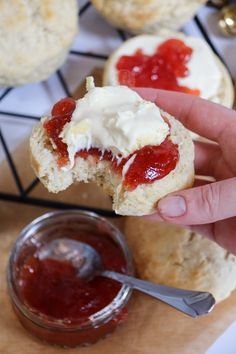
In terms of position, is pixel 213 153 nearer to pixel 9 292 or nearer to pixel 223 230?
pixel 223 230

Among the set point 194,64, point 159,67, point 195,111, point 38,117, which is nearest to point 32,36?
point 38,117

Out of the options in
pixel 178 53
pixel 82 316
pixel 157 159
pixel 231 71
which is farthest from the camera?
pixel 231 71

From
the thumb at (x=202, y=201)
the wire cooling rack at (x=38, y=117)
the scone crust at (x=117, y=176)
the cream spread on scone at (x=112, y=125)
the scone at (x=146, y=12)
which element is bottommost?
the wire cooling rack at (x=38, y=117)

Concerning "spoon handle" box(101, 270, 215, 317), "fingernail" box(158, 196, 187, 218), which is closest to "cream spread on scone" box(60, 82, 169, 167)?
"fingernail" box(158, 196, 187, 218)

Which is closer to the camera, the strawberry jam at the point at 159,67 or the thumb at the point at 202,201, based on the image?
the thumb at the point at 202,201

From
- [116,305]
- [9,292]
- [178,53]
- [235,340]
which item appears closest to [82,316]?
[116,305]

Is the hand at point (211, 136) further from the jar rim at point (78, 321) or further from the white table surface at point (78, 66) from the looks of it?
the white table surface at point (78, 66)

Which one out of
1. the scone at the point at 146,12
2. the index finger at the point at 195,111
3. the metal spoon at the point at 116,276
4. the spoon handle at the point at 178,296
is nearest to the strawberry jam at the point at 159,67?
the scone at the point at 146,12
